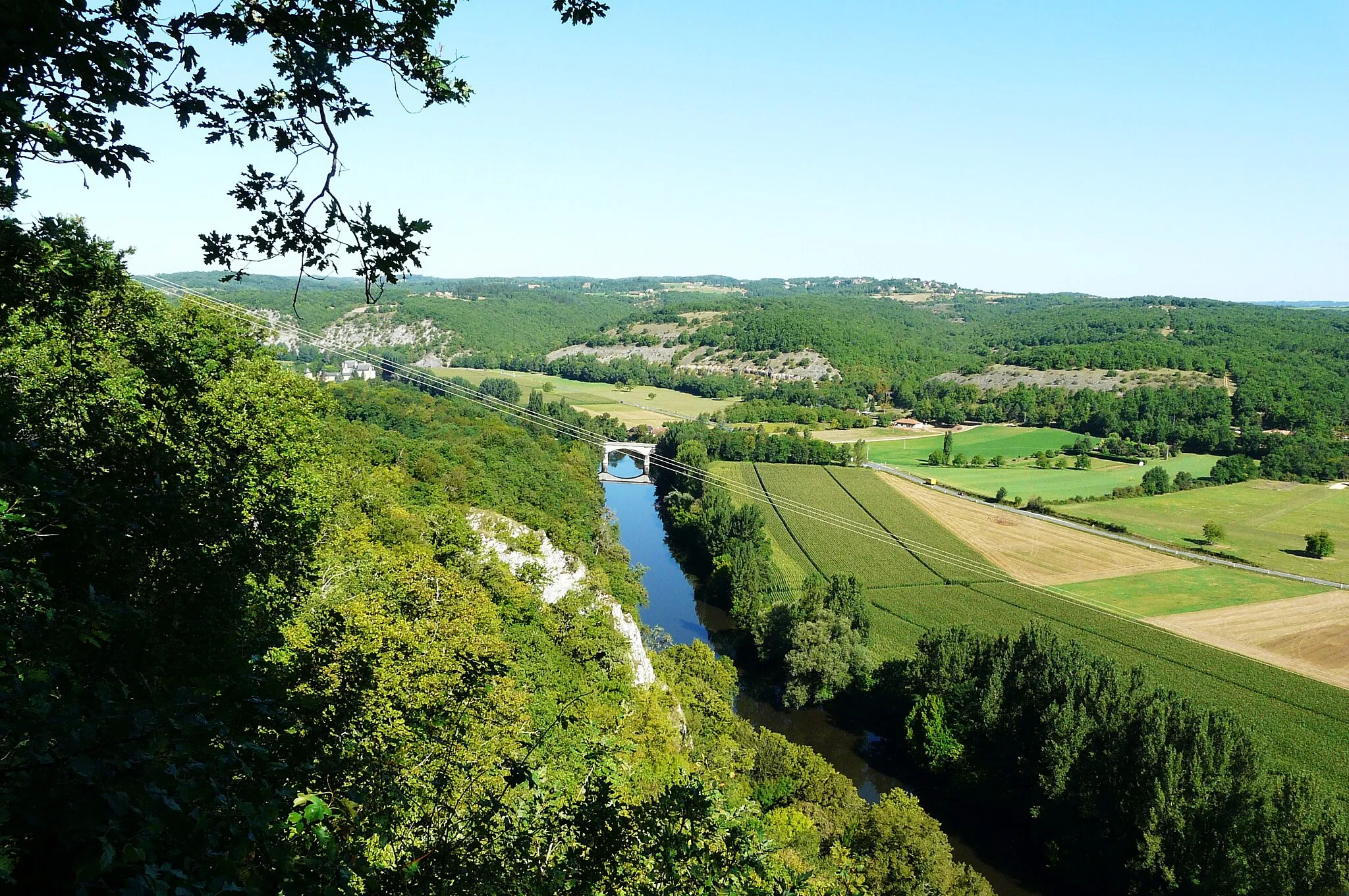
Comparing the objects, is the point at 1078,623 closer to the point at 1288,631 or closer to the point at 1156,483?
the point at 1288,631

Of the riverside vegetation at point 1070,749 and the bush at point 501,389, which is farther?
the bush at point 501,389

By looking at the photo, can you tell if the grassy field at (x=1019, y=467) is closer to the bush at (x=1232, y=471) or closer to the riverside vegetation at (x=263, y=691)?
the bush at (x=1232, y=471)

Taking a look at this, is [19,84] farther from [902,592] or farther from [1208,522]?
[1208,522]

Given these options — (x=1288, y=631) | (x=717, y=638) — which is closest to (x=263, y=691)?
(x=717, y=638)

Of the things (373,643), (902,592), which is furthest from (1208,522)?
(373,643)

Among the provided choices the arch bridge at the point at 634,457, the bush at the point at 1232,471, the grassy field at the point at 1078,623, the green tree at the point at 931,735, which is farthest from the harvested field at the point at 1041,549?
the arch bridge at the point at 634,457

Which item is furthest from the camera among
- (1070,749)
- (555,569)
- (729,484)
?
(729,484)

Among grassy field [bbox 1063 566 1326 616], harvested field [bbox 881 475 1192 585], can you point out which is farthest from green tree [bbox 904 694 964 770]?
harvested field [bbox 881 475 1192 585]
